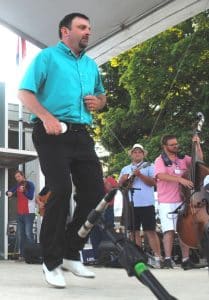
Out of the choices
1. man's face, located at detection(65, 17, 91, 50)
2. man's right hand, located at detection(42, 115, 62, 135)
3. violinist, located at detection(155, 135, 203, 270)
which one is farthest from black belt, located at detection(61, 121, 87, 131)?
violinist, located at detection(155, 135, 203, 270)

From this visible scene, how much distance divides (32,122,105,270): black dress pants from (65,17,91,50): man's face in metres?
0.58

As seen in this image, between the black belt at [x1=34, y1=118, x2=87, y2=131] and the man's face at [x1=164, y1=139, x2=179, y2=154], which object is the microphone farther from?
the man's face at [x1=164, y1=139, x2=179, y2=154]

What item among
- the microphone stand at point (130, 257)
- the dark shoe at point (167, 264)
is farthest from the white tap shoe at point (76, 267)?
the dark shoe at point (167, 264)

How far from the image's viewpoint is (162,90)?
1791 centimetres

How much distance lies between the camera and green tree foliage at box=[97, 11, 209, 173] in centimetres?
1680

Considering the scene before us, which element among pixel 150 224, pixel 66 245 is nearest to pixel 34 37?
pixel 150 224

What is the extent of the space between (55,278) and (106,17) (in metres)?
3.57

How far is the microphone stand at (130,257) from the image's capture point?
2.00 metres

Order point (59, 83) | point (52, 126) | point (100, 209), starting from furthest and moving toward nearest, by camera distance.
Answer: point (59, 83), point (52, 126), point (100, 209)

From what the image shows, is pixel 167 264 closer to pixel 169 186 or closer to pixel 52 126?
pixel 169 186

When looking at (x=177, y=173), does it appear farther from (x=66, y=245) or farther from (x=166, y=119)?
(x=166, y=119)

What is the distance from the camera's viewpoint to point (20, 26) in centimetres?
625

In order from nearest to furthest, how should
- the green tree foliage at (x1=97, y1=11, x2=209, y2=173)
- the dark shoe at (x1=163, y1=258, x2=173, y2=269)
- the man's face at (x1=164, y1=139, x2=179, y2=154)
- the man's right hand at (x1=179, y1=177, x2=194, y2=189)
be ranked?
the man's right hand at (x1=179, y1=177, x2=194, y2=189) → the dark shoe at (x1=163, y1=258, x2=173, y2=269) → the man's face at (x1=164, y1=139, x2=179, y2=154) → the green tree foliage at (x1=97, y1=11, x2=209, y2=173)

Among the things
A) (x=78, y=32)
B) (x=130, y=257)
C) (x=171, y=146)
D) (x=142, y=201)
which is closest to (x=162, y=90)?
(x=142, y=201)
